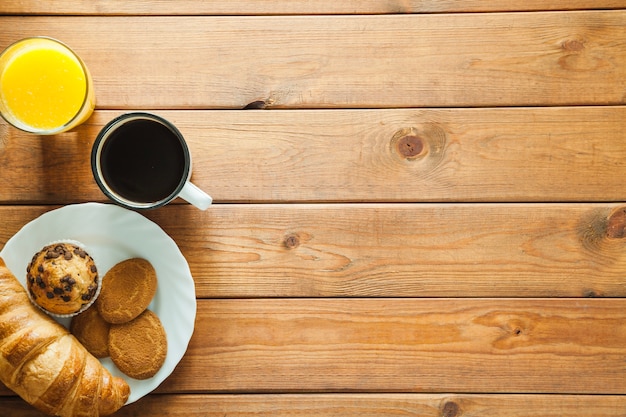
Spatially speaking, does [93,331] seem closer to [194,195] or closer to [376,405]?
[194,195]

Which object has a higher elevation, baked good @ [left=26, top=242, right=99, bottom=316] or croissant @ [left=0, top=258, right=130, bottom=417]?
baked good @ [left=26, top=242, right=99, bottom=316]

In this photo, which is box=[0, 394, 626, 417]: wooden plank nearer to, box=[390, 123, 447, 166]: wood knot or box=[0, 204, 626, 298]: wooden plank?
box=[0, 204, 626, 298]: wooden plank

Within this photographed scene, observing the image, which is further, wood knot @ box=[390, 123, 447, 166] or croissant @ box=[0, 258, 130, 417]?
wood knot @ box=[390, 123, 447, 166]

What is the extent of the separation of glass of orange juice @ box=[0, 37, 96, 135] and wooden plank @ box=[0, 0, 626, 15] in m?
0.12

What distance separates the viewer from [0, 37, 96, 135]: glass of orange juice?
3.29 feet

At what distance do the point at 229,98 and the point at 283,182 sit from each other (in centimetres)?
18

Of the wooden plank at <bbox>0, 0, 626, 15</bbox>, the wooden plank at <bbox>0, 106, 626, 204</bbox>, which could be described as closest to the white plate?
the wooden plank at <bbox>0, 106, 626, 204</bbox>

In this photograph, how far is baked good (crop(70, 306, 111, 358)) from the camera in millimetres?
1030

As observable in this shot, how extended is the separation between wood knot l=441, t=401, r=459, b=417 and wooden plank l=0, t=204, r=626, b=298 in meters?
0.20

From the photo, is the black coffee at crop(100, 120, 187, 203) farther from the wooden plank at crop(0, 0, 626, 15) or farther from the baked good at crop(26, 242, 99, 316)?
the wooden plank at crop(0, 0, 626, 15)

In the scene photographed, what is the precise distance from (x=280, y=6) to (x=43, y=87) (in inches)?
17.1

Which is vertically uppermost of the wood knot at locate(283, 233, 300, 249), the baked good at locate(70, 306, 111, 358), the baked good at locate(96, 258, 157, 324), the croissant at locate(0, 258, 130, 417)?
the wood knot at locate(283, 233, 300, 249)

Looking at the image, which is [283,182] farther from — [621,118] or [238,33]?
[621,118]

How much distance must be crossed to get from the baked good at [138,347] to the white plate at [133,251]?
0.05 feet
